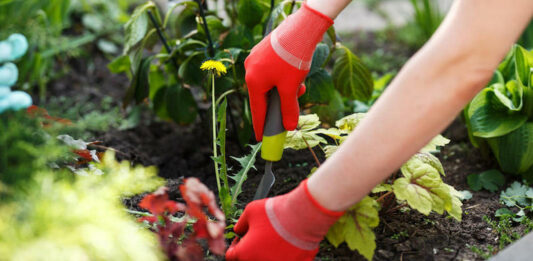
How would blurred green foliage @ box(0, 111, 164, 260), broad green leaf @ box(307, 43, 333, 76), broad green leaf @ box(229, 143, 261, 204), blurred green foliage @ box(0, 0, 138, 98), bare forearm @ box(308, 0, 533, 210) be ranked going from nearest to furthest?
blurred green foliage @ box(0, 111, 164, 260)
bare forearm @ box(308, 0, 533, 210)
broad green leaf @ box(229, 143, 261, 204)
broad green leaf @ box(307, 43, 333, 76)
blurred green foliage @ box(0, 0, 138, 98)

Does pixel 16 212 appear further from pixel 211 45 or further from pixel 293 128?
pixel 211 45

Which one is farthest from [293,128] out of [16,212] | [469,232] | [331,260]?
[16,212]

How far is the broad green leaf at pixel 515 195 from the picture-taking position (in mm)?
1610

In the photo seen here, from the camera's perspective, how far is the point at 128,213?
144 centimetres

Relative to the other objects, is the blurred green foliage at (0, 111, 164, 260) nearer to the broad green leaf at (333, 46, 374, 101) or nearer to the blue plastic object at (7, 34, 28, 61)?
the blue plastic object at (7, 34, 28, 61)

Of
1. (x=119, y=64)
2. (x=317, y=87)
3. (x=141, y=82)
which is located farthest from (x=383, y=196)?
(x=119, y=64)

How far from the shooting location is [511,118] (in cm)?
171

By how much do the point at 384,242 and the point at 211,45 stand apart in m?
0.88

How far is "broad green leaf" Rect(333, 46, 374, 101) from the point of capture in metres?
1.90

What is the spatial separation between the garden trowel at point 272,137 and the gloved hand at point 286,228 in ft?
0.67

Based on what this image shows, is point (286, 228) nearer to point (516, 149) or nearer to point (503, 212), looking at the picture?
point (503, 212)

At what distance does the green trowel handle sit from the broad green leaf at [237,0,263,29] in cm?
46

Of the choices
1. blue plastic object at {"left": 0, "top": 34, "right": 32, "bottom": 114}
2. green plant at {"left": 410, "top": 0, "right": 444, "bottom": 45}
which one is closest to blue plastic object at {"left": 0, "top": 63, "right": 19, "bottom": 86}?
blue plastic object at {"left": 0, "top": 34, "right": 32, "bottom": 114}

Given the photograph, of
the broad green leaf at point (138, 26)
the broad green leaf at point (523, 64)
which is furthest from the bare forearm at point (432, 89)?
the broad green leaf at point (138, 26)
